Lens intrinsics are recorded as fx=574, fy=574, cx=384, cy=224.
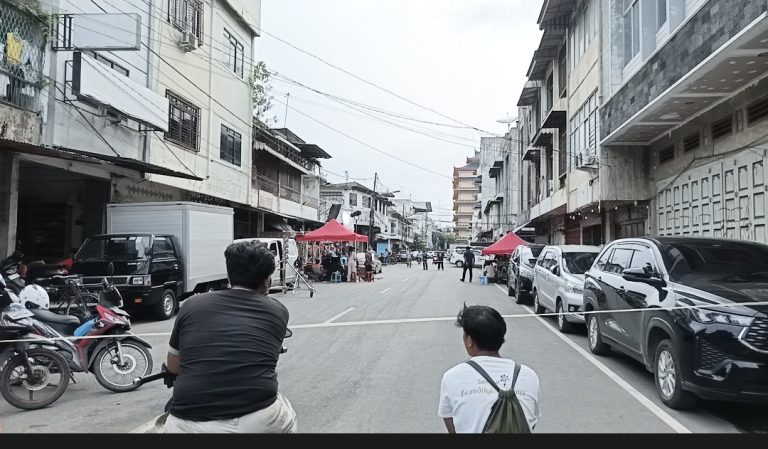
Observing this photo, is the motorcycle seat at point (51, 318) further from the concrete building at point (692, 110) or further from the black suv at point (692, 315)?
the concrete building at point (692, 110)

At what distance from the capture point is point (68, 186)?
1770 centimetres

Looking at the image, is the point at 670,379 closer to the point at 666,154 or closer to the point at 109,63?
the point at 666,154

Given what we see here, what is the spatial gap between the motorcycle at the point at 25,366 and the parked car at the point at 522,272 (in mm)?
12315

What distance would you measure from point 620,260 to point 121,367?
654 cm

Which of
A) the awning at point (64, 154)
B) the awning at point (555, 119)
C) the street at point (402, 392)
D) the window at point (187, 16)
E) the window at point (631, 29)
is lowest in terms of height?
the street at point (402, 392)

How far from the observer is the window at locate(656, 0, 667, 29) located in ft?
44.6

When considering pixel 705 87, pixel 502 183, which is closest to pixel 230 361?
pixel 705 87

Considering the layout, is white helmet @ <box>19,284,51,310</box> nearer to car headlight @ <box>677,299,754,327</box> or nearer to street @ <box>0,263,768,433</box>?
street @ <box>0,263,768,433</box>

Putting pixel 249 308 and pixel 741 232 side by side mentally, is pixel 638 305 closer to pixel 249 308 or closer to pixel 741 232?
pixel 249 308

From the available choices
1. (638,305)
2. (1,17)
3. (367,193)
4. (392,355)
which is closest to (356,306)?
(392,355)

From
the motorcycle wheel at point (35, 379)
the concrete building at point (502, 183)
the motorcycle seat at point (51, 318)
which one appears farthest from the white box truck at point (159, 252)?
the concrete building at point (502, 183)

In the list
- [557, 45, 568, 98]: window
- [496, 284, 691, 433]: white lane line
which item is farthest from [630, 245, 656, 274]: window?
[557, 45, 568, 98]: window

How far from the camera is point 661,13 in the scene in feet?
45.4

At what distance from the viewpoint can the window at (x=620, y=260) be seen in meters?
7.67
